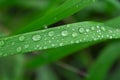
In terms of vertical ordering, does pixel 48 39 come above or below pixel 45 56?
above

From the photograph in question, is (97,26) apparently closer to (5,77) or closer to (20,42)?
A: (20,42)

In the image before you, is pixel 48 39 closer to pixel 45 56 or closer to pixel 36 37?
pixel 36 37

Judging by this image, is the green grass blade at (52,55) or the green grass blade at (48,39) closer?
the green grass blade at (48,39)

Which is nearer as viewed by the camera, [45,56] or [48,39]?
[48,39]

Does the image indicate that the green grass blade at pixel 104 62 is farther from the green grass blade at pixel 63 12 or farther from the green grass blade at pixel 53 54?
the green grass blade at pixel 63 12

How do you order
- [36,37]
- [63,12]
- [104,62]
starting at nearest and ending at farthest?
[36,37] < [63,12] < [104,62]

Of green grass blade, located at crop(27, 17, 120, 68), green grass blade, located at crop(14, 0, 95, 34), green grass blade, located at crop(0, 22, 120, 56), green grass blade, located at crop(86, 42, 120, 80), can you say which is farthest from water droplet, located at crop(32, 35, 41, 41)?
green grass blade, located at crop(86, 42, 120, 80)

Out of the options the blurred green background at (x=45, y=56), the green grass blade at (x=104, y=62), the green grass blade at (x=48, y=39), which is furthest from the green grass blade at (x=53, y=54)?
the green grass blade at (x=48, y=39)

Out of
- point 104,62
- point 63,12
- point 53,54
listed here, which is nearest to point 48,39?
point 63,12
